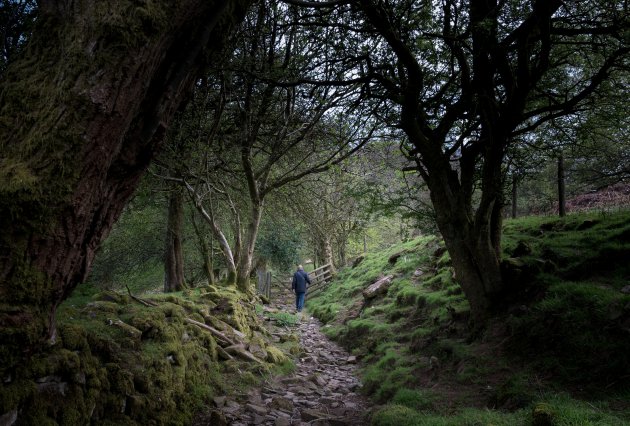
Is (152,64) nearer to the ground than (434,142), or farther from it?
nearer to the ground

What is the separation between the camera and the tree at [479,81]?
5.97m

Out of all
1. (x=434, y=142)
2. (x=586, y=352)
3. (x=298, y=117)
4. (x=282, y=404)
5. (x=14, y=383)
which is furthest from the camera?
(x=298, y=117)

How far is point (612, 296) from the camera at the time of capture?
17.3 feet

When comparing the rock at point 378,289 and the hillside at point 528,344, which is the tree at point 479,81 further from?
the rock at point 378,289

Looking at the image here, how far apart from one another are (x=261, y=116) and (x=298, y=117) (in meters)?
1.24

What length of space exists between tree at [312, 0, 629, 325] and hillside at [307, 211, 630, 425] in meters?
Result: 0.86

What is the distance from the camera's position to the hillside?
14.6ft

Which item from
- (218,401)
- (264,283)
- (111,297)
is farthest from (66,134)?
(264,283)

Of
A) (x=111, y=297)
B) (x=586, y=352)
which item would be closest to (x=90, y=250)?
(x=111, y=297)

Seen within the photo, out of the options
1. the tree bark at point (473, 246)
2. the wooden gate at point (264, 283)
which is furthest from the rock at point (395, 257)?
the wooden gate at point (264, 283)

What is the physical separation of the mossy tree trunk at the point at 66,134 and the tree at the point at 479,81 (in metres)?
3.92

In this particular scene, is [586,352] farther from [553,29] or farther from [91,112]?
[91,112]

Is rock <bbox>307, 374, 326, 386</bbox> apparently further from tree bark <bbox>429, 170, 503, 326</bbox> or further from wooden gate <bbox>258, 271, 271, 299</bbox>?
wooden gate <bbox>258, 271, 271, 299</bbox>

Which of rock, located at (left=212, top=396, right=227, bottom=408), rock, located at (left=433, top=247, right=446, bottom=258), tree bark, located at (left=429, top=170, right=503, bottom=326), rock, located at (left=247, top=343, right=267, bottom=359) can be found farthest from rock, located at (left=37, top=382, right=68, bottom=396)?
rock, located at (left=433, top=247, right=446, bottom=258)
